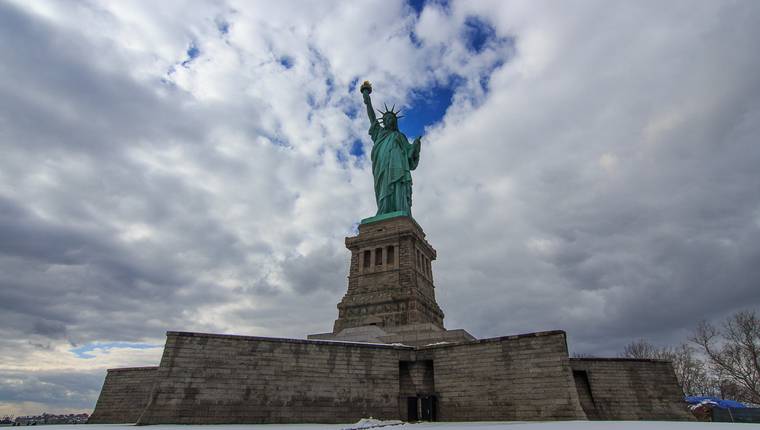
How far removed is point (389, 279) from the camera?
33312mm

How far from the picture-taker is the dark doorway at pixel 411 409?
19.9 metres

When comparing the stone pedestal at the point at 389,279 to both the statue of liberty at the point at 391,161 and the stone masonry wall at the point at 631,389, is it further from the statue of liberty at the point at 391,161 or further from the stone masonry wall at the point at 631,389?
the stone masonry wall at the point at 631,389

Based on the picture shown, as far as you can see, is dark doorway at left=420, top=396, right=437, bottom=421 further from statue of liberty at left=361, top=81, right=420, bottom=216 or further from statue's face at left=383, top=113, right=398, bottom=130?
statue's face at left=383, top=113, right=398, bottom=130

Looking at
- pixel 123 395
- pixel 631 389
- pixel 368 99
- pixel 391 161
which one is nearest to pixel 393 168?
pixel 391 161

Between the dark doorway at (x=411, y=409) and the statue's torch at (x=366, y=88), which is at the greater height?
the statue's torch at (x=366, y=88)

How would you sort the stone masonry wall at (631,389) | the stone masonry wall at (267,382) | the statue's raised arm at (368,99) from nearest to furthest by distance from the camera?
the stone masonry wall at (267,382), the stone masonry wall at (631,389), the statue's raised arm at (368,99)

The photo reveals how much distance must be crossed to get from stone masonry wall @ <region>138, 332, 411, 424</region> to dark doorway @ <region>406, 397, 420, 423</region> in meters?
0.61

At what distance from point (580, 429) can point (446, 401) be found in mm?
10030

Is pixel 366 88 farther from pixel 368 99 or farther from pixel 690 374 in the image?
pixel 690 374

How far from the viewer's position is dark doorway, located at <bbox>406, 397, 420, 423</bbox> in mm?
19922

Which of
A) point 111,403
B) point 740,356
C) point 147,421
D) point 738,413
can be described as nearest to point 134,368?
point 111,403

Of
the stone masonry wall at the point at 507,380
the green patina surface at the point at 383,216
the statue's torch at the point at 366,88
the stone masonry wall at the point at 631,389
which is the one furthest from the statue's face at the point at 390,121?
the stone masonry wall at the point at 631,389

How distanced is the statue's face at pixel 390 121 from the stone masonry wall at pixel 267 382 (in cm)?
2698

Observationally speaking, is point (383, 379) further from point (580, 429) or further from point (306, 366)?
point (580, 429)
